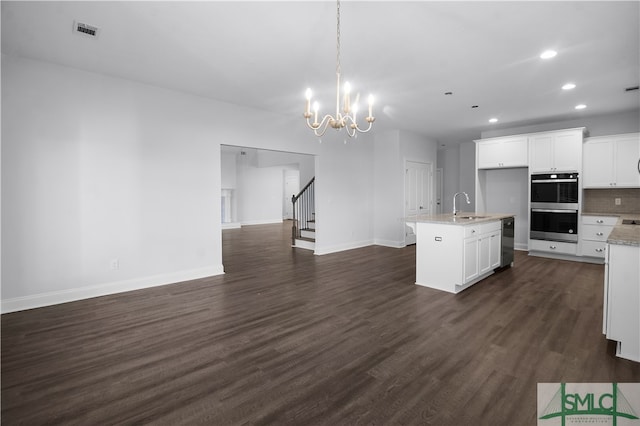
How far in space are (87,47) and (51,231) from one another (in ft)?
7.01

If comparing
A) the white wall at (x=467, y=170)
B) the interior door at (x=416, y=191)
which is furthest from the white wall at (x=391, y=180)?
the white wall at (x=467, y=170)

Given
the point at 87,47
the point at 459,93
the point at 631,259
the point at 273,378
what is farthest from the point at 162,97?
the point at 631,259

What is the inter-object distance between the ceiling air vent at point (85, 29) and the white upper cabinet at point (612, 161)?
25.2 feet

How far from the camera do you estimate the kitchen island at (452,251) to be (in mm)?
4016

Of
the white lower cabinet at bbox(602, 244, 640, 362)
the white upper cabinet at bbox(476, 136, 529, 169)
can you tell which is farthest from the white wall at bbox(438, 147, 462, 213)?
the white lower cabinet at bbox(602, 244, 640, 362)

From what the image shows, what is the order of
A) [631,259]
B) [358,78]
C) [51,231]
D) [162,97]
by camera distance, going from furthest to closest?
1. [162,97]
2. [358,78]
3. [51,231]
4. [631,259]

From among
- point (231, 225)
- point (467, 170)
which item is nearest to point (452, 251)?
point (467, 170)

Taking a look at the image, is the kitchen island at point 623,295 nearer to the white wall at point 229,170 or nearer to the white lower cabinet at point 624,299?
the white lower cabinet at point 624,299

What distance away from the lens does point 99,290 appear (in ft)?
13.2

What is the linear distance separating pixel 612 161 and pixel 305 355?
6515 millimetres

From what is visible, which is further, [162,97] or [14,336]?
[162,97]

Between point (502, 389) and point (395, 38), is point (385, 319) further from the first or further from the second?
point (395, 38)

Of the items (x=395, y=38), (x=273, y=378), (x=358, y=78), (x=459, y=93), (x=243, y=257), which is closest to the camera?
(x=273, y=378)

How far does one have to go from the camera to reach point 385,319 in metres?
3.22
